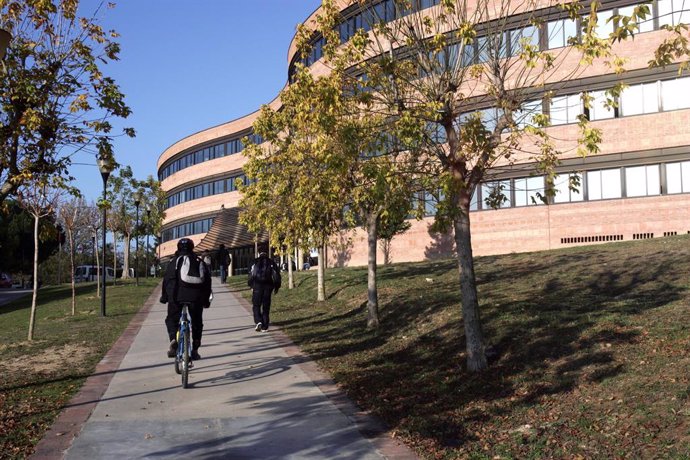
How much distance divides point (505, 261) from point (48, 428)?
17.7 metres

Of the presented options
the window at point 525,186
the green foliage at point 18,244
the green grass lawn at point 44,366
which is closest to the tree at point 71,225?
the green grass lawn at point 44,366

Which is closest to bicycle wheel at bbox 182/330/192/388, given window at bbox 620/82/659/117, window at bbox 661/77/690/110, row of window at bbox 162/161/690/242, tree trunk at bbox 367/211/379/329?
tree trunk at bbox 367/211/379/329

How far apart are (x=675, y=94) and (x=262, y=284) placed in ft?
74.1

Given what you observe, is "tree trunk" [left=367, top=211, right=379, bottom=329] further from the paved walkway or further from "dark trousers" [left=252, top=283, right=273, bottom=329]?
the paved walkway

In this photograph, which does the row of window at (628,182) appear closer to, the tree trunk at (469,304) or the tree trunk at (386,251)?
the tree trunk at (386,251)

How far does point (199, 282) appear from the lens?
9359 millimetres

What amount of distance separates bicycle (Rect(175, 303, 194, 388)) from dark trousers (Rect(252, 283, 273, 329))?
16.2ft

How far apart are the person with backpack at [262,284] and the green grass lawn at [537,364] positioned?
868 millimetres

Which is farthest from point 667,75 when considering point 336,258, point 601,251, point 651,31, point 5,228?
point 5,228

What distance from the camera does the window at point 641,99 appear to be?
29.8m

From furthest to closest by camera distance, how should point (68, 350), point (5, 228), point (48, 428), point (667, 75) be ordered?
point (5, 228) → point (667, 75) → point (68, 350) → point (48, 428)

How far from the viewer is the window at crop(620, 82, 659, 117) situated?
2983 cm

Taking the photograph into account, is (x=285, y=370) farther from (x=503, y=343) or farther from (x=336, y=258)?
(x=336, y=258)

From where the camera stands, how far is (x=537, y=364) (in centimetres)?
833
